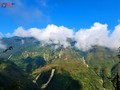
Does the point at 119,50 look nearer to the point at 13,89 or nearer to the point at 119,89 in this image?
the point at 119,89

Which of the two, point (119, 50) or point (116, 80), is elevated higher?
point (119, 50)

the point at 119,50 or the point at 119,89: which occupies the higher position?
the point at 119,50

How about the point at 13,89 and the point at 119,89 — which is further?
the point at 13,89

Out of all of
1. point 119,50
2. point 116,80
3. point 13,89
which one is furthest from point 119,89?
point 13,89

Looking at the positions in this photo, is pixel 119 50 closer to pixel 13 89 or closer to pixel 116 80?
pixel 116 80

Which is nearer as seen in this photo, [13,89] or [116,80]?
[116,80]

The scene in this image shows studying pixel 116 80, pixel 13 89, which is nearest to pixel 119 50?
pixel 116 80
